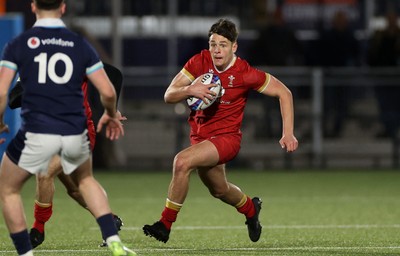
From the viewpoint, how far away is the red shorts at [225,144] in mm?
9195

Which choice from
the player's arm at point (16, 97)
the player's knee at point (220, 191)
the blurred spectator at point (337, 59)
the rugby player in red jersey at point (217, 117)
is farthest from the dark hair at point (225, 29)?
the blurred spectator at point (337, 59)

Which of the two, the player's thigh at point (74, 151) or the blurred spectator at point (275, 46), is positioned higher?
the player's thigh at point (74, 151)

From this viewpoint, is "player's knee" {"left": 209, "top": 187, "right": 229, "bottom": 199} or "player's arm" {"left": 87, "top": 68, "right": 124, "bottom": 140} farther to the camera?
"player's knee" {"left": 209, "top": 187, "right": 229, "bottom": 199}

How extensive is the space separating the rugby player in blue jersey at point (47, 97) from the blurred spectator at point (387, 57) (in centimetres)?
1219

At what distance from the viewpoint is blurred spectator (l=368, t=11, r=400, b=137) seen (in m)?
19.3

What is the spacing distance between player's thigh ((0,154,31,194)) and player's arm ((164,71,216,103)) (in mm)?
1864

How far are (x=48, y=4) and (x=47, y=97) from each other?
1.87 ft

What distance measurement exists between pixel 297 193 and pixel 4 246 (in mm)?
6368

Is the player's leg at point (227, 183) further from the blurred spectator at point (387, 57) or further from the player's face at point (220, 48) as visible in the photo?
the blurred spectator at point (387, 57)

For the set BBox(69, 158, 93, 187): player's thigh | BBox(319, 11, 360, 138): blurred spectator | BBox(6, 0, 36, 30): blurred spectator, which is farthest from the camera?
BBox(6, 0, 36, 30): blurred spectator

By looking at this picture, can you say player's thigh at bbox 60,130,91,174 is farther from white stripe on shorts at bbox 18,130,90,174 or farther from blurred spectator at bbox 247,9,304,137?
blurred spectator at bbox 247,9,304,137

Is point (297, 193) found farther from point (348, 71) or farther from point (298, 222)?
point (348, 71)

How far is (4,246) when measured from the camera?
9.41m

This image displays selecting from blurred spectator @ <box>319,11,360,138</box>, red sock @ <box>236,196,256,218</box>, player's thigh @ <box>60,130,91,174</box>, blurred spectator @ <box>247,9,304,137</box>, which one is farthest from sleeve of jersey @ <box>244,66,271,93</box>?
blurred spectator @ <box>247,9,304,137</box>
